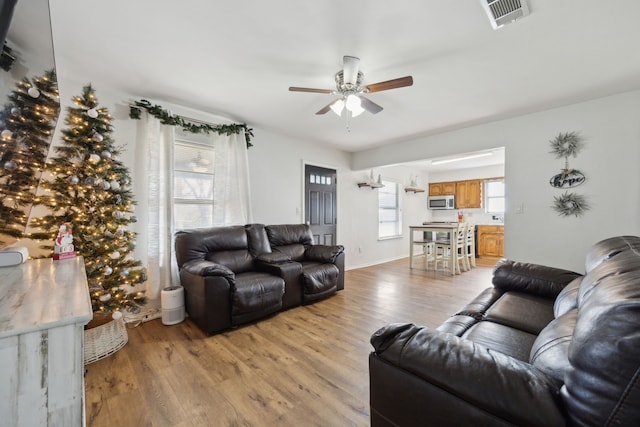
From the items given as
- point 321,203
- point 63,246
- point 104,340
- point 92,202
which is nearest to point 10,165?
point 63,246

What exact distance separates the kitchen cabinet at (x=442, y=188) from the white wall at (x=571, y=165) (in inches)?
158

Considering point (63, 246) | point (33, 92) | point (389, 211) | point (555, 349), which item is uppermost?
point (33, 92)

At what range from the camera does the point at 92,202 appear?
229 centimetres

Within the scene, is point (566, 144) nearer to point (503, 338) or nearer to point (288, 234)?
point (503, 338)

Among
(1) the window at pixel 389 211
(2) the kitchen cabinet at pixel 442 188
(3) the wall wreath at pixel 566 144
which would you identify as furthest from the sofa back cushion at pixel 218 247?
(2) the kitchen cabinet at pixel 442 188

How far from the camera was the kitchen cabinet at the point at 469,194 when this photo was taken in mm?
7059

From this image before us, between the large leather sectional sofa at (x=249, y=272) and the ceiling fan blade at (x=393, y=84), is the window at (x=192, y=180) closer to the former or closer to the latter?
the large leather sectional sofa at (x=249, y=272)

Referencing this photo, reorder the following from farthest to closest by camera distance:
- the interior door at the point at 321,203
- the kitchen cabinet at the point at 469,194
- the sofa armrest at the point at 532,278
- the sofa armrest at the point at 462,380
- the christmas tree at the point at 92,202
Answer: the kitchen cabinet at the point at 469,194, the interior door at the point at 321,203, the christmas tree at the point at 92,202, the sofa armrest at the point at 532,278, the sofa armrest at the point at 462,380

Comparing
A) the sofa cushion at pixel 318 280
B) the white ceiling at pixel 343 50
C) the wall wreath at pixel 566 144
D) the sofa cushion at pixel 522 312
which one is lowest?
the sofa cushion at pixel 318 280

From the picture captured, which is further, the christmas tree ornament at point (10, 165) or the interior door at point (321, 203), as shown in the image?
the interior door at point (321, 203)

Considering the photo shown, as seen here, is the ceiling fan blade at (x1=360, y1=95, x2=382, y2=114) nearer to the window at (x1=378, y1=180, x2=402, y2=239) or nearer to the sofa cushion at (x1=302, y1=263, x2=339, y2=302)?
the sofa cushion at (x1=302, y1=263, x2=339, y2=302)

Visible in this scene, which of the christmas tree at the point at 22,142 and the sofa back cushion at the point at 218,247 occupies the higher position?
the christmas tree at the point at 22,142

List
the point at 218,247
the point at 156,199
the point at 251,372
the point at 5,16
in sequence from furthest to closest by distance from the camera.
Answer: the point at 218,247, the point at 156,199, the point at 251,372, the point at 5,16

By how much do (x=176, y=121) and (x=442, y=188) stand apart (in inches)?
287
